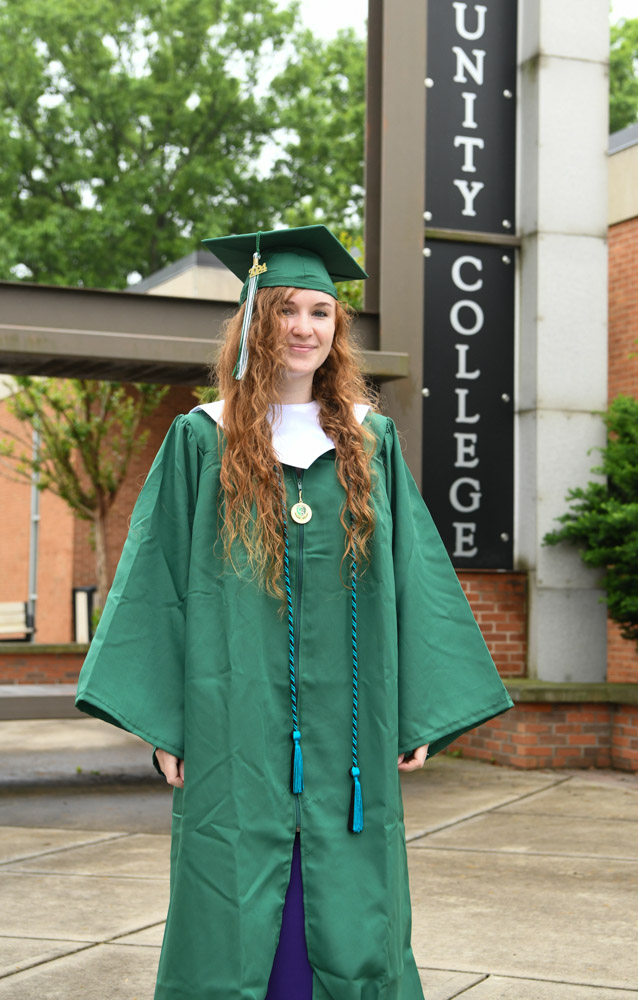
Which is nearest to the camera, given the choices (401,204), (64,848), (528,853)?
(528,853)

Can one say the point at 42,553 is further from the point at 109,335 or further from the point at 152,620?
the point at 152,620

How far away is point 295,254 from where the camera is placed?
8.91 ft

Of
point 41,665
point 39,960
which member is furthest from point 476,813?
point 41,665

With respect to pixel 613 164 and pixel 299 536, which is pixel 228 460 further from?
pixel 613 164

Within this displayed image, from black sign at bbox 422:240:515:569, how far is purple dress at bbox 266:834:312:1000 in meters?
5.98

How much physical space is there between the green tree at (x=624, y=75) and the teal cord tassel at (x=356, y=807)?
29294mm

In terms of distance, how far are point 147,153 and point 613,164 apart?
2094 centimetres

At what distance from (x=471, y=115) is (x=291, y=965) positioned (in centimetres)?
730

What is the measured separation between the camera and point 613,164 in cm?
1070

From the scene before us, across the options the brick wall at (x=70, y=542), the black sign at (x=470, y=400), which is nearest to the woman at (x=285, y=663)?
the black sign at (x=470, y=400)

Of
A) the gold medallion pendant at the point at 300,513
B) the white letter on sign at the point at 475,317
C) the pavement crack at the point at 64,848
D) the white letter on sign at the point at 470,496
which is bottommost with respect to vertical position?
the pavement crack at the point at 64,848

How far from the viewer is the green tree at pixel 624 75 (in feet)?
95.7

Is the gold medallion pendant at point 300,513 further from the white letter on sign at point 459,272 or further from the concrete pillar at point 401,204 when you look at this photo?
the white letter on sign at point 459,272

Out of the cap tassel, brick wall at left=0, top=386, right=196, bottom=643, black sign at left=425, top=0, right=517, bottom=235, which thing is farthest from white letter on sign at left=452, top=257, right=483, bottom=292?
brick wall at left=0, top=386, right=196, bottom=643
